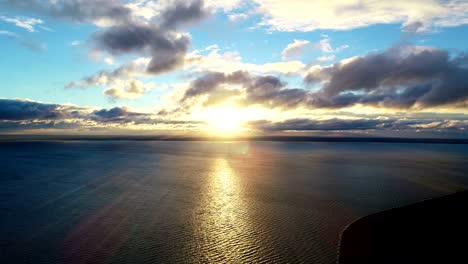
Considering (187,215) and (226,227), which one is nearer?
(226,227)

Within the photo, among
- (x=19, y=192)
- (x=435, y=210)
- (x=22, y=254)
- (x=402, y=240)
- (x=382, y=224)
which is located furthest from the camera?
(x=19, y=192)

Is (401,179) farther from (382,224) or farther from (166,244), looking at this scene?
(166,244)

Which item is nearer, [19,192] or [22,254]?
[22,254]

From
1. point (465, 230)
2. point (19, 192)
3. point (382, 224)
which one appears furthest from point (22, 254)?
point (465, 230)

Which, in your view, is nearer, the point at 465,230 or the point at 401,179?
the point at 465,230

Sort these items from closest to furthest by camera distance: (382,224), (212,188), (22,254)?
(22,254) → (382,224) → (212,188)

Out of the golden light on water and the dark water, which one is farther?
the golden light on water

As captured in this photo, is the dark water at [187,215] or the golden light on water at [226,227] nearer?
the dark water at [187,215]

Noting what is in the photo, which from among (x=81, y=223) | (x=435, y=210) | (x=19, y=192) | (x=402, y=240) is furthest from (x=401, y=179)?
(x=19, y=192)

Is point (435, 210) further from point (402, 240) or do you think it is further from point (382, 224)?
point (402, 240)
